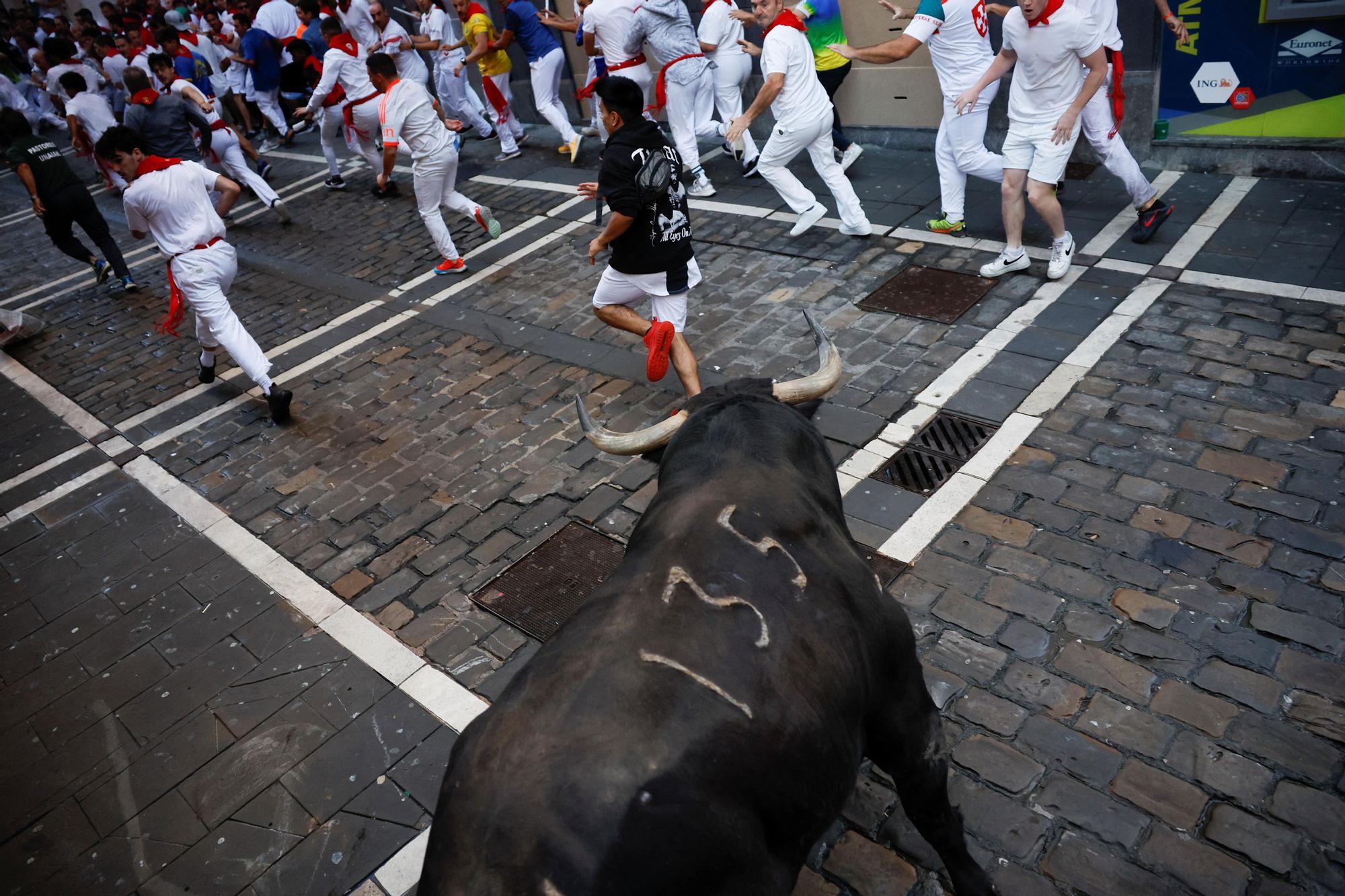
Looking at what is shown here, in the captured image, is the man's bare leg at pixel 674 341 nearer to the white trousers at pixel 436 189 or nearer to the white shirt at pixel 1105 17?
the white trousers at pixel 436 189

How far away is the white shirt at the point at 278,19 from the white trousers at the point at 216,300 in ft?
36.0

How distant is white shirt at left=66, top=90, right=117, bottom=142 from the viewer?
13.6m

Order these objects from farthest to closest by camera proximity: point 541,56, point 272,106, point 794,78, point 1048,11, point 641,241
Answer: point 272,106 < point 541,56 < point 794,78 < point 1048,11 < point 641,241

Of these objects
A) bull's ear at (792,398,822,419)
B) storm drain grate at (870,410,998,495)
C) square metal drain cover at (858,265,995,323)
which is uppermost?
bull's ear at (792,398,822,419)

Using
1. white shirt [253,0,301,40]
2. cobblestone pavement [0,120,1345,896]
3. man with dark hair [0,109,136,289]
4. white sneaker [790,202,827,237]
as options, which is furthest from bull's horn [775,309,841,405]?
white shirt [253,0,301,40]

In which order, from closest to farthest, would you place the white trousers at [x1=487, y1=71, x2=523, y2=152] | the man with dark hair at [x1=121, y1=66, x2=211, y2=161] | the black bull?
the black bull < the man with dark hair at [x1=121, y1=66, x2=211, y2=161] < the white trousers at [x1=487, y1=71, x2=523, y2=152]

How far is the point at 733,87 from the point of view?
36.0ft

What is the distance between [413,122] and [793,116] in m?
3.96

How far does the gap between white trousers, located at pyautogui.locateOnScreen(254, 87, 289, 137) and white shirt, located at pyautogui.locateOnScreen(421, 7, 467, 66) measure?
502 cm

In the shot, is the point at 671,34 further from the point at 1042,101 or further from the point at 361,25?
the point at 361,25

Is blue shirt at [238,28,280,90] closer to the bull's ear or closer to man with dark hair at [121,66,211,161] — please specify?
man with dark hair at [121,66,211,161]

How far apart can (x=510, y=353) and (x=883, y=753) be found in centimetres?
580

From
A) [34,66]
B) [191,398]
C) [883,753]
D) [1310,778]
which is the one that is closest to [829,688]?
[883,753]

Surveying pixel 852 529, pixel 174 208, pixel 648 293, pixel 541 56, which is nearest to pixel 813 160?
pixel 648 293
